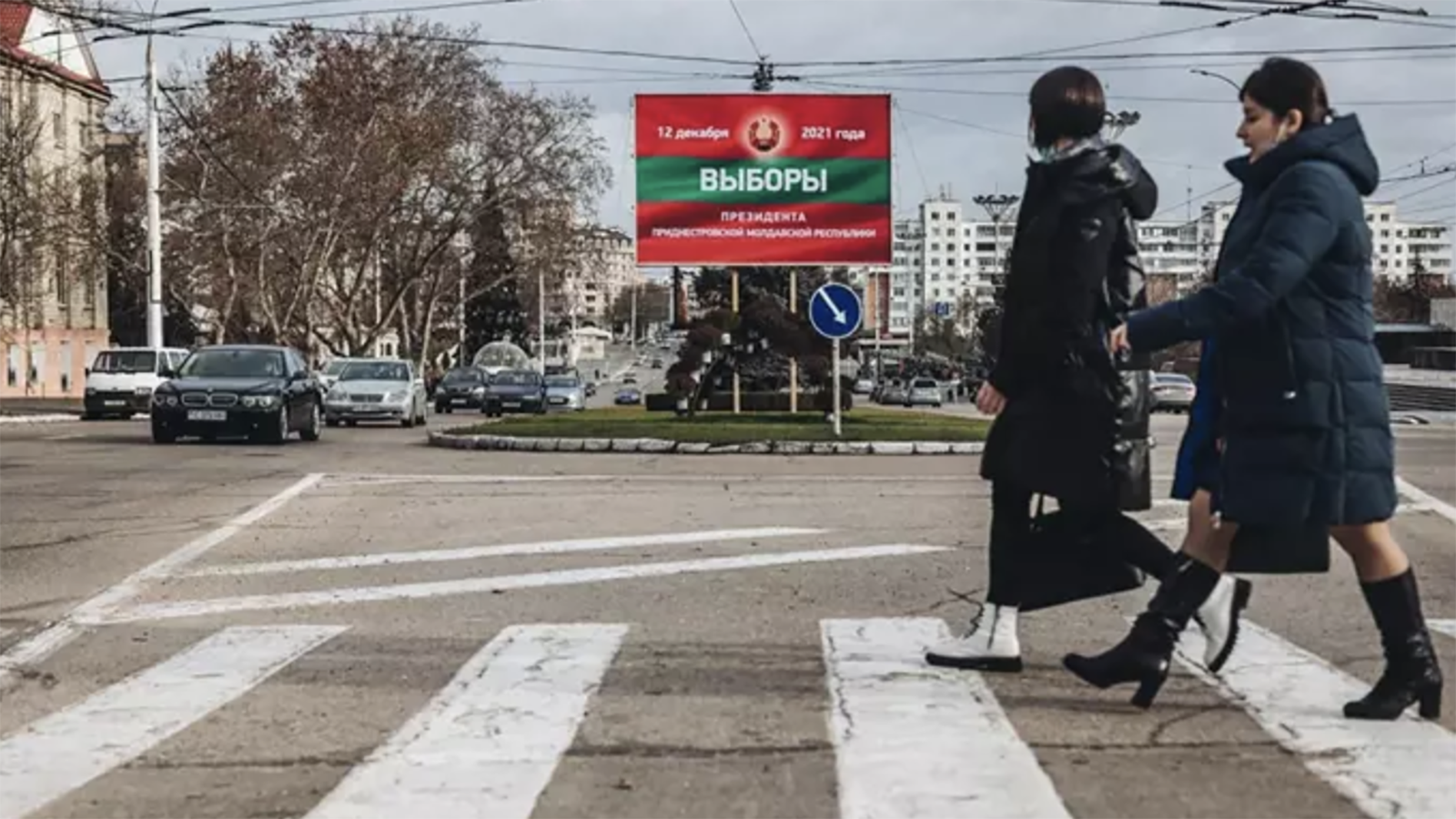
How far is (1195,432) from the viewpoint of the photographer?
213 inches

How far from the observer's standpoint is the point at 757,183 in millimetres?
28578

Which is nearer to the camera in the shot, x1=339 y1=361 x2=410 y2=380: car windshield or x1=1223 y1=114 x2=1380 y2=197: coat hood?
x1=1223 y1=114 x2=1380 y2=197: coat hood

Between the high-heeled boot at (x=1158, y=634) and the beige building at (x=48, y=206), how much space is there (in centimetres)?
1780

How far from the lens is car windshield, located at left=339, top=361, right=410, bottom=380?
33.5 m

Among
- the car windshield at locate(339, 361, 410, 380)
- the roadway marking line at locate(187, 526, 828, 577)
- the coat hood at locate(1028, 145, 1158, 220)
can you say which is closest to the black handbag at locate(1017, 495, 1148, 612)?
the coat hood at locate(1028, 145, 1158, 220)

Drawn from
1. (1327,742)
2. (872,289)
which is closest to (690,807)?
(1327,742)

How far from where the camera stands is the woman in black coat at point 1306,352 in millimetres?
4902

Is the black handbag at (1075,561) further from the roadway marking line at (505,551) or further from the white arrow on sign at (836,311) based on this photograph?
the white arrow on sign at (836,311)

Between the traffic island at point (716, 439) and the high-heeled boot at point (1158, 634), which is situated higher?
the high-heeled boot at point (1158, 634)

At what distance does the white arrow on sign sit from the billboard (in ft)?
21.1

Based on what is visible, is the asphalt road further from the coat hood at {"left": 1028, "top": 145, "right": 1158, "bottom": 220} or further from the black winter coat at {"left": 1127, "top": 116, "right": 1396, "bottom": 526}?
the coat hood at {"left": 1028, "top": 145, "right": 1158, "bottom": 220}

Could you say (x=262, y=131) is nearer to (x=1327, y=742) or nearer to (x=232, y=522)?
(x=232, y=522)

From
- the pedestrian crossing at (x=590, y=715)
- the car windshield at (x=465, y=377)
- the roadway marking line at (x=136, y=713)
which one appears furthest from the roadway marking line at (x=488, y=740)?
the car windshield at (x=465, y=377)

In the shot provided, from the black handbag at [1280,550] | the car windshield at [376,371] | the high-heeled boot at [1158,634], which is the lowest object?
the high-heeled boot at [1158,634]
